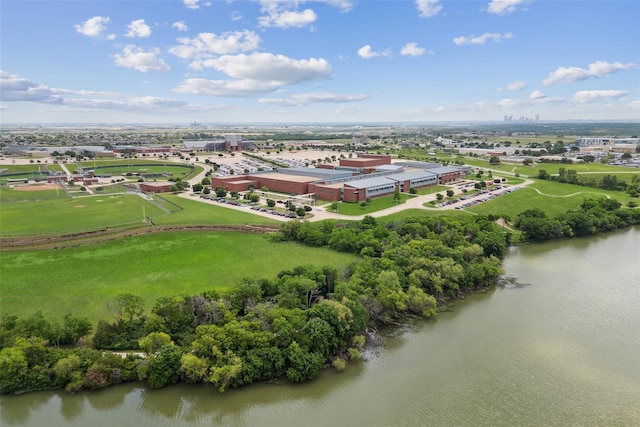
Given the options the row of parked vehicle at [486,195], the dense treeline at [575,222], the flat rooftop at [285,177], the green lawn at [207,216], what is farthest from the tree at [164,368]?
the flat rooftop at [285,177]

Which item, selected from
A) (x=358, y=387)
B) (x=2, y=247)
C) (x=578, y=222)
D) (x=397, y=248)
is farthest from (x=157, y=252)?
(x=578, y=222)

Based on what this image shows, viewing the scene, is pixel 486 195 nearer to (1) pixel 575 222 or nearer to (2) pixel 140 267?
(1) pixel 575 222

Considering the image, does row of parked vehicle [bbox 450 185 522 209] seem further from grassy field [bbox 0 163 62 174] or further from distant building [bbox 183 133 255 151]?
distant building [bbox 183 133 255 151]

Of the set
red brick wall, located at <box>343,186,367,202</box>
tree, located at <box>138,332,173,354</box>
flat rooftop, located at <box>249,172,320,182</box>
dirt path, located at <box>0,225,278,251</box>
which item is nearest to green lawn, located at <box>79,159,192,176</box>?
flat rooftop, located at <box>249,172,320,182</box>

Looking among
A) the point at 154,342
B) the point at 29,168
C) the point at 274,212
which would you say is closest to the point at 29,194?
the point at 29,168

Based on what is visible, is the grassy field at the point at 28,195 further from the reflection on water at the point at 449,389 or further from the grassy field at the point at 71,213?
the reflection on water at the point at 449,389

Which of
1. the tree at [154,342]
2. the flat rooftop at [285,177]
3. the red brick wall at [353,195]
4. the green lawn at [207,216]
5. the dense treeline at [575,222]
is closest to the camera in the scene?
the tree at [154,342]
